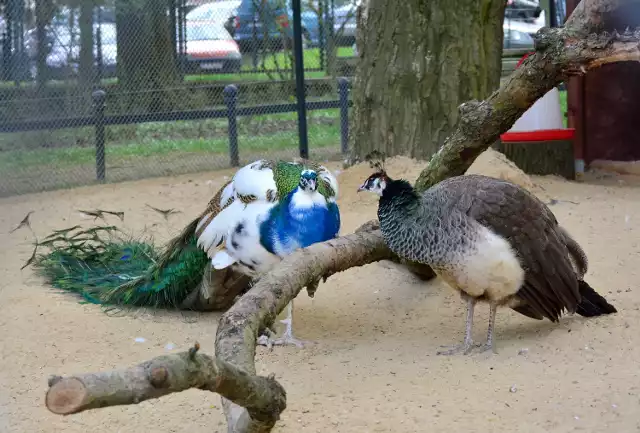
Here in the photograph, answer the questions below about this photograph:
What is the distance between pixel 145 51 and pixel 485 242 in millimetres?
5546

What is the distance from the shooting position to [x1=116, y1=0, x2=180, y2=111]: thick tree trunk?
8391 millimetres

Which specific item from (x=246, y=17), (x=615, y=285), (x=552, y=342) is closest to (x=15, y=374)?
(x=552, y=342)

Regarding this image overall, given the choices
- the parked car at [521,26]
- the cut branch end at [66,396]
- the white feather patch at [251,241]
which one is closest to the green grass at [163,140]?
the parked car at [521,26]

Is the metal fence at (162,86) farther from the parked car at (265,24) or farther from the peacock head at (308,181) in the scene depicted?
the peacock head at (308,181)

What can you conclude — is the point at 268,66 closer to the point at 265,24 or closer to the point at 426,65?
the point at 265,24

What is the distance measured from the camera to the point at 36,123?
7984 millimetres

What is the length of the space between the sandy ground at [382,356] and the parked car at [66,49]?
2548mm

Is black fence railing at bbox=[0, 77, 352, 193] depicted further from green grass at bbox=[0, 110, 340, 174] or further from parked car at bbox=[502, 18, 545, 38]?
parked car at bbox=[502, 18, 545, 38]

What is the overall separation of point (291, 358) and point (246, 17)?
553 cm

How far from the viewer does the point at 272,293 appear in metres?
3.51

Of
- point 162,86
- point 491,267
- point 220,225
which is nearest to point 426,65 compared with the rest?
point 220,225

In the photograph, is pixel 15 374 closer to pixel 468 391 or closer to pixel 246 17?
pixel 468 391

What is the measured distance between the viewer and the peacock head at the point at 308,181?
4.28m

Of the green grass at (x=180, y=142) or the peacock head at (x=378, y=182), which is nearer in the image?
the peacock head at (x=378, y=182)
